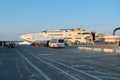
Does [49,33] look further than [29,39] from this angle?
Yes

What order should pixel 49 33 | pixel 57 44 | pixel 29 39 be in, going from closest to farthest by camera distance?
pixel 57 44, pixel 29 39, pixel 49 33

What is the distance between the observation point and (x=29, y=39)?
491 ft

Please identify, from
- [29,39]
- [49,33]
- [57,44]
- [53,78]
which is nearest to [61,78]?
[53,78]

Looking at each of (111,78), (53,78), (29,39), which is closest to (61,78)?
(53,78)

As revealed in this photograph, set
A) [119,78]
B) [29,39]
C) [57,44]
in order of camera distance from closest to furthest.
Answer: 1. [119,78]
2. [57,44]
3. [29,39]

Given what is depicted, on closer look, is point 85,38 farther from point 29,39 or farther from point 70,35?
point 29,39

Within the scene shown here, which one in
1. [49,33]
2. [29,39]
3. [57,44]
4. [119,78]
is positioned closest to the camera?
[119,78]

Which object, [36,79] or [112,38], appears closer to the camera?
[36,79]

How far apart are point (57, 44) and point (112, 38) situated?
8713 centimetres

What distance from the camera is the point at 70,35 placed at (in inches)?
6447

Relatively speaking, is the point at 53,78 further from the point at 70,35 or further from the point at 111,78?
the point at 70,35

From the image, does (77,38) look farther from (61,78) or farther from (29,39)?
(61,78)

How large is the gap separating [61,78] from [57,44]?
185 ft

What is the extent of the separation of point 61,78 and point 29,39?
445ft
